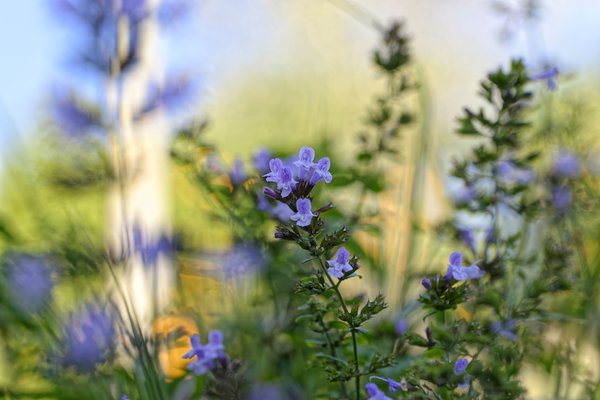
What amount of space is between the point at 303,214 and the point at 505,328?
0.60ft

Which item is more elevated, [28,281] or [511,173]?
[511,173]

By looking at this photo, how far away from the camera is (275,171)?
0.43 meters

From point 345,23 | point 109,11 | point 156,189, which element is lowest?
point 156,189

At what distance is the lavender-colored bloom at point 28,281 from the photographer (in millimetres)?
634

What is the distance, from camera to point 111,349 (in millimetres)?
551

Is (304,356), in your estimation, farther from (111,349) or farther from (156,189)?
(156,189)

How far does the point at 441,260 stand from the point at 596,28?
57 cm

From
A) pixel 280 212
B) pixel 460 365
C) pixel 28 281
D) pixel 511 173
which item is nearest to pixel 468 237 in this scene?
pixel 511 173

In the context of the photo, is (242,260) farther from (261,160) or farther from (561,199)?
(561,199)

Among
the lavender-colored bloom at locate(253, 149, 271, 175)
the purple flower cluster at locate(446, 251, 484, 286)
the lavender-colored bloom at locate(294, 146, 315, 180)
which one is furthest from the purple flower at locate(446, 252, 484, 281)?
the lavender-colored bloom at locate(253, 149, 271, 175)

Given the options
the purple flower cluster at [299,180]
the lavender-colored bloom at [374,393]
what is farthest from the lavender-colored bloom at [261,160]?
the lavender-colored bloom at [374,393]

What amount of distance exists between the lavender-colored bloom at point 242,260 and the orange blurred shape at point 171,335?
0.06 m

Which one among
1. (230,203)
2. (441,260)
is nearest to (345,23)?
(441,260)

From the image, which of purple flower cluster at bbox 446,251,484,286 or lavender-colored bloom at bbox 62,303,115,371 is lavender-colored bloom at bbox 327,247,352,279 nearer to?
purple flower cluster at bbox 446,251,484,286
